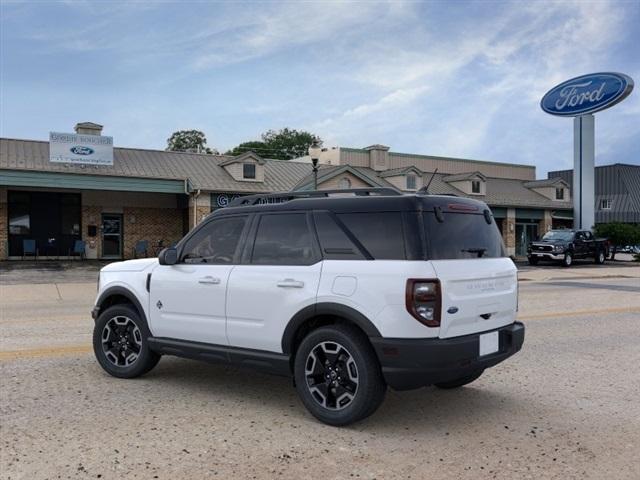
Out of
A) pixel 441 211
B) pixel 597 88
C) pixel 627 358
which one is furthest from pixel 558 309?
pixel 597 88

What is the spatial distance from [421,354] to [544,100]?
37.7m

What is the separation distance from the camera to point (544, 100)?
38.3m

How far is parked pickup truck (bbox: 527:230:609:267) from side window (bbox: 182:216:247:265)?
90.9 ft

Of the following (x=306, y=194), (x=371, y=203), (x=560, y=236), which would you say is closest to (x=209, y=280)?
(x=306, y=194)

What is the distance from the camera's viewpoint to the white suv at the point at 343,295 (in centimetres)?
453

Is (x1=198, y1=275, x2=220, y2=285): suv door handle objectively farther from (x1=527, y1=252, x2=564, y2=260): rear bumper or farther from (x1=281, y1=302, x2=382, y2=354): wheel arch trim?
(x1=527, y1=252, x2=564, y2=260): rear bumper

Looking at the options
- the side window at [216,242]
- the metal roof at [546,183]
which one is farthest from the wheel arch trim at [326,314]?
the metal roof at [546,183]

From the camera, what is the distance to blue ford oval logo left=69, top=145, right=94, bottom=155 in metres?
27.5

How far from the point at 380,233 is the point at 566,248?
28.2 metres

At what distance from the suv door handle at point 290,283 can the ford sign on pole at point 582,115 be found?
35.4m

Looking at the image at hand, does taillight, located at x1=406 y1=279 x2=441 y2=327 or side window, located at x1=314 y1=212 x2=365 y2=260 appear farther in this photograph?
side window, located at x1=314 y1=212 x2=365 y2=260

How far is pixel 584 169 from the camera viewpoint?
123 feet

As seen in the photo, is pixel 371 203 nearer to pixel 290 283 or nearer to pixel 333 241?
pixel 333 241

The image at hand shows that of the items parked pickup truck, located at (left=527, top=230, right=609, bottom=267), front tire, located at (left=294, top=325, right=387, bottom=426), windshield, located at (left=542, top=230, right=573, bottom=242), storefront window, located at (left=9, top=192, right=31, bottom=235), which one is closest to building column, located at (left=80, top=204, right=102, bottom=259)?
storefront window, located at (left=9, top=192, right=31, bottom=235)
